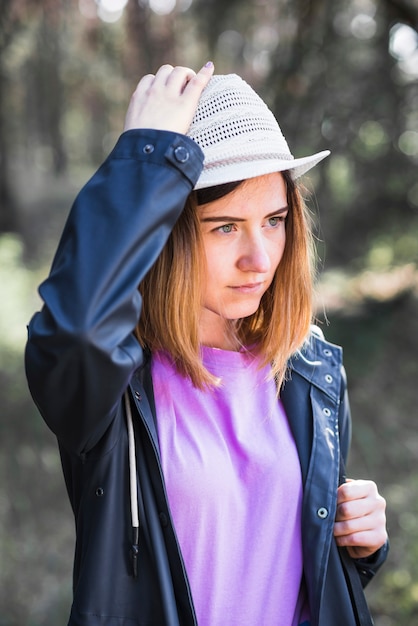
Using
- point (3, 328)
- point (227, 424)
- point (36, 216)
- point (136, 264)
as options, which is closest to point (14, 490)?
point (3, 328)

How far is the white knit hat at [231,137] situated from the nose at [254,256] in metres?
0.16

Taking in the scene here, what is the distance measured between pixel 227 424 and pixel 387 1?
523 cm

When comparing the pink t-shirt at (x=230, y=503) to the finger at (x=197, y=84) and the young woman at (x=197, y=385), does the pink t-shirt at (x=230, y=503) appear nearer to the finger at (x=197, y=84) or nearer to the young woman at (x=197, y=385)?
the young woman at (x=197, y=385)

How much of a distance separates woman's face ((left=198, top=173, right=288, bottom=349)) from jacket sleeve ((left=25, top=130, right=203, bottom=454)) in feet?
0.74

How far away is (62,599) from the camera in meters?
5.12

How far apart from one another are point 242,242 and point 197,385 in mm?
384

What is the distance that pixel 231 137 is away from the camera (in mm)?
1640

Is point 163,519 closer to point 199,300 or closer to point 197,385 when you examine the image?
point 197,385

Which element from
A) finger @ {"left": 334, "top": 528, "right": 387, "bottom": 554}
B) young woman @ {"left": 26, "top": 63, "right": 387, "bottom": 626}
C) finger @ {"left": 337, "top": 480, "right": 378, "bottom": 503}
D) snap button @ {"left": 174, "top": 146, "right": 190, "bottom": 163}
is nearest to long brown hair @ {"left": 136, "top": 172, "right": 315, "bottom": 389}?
young woman @ {"left": 26, "top": 63, "right": 387, "bottom": 626}

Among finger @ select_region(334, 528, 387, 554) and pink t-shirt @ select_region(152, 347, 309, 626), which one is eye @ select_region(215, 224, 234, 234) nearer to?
pink t-shirt @ select_region(152, 347, 309, 626)

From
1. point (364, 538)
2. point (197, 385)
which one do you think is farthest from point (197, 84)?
point (364, 538)

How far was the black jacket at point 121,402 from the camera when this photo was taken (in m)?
1.35

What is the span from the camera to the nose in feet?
5.52

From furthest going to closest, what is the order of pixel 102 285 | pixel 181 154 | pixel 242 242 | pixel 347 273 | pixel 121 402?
1. pixel 347 273
2. pixel 242 242
3. pixel 121 402
4. pixel 181 154
5. pixel 102 285
